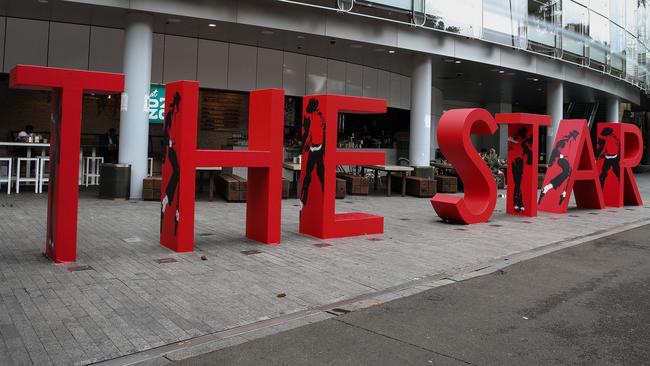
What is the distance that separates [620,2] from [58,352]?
2822 cm

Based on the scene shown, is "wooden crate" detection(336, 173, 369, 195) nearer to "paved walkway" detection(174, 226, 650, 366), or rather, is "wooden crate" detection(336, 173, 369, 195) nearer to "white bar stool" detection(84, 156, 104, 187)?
"white bar stool" detection(84, 156, 104, 187)

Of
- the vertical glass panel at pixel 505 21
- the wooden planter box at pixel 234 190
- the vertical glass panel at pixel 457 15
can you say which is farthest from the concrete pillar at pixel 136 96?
the vertical glass panel at pixel 505 21

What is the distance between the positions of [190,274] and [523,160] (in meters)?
9.08

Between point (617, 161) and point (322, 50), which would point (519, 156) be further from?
point (322, 50)

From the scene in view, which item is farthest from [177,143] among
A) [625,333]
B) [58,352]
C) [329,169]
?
[625,333]

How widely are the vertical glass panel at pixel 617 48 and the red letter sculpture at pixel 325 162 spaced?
18.8 m

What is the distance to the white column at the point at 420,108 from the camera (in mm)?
17375

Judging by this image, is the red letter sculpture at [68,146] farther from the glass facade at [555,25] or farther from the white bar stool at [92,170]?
the white bar stool at [92,170]

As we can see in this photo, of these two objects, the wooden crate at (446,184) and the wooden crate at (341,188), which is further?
the wooden crate at (446,184)

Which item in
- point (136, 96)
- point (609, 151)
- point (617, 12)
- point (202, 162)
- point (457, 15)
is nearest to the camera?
point (202, 162)

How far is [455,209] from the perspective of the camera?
1105 cm

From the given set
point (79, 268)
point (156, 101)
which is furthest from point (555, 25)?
point (79, 268)

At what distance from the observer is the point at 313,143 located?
9.30 metres

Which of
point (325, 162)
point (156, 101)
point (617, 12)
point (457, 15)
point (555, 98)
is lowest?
point (325, 162)
